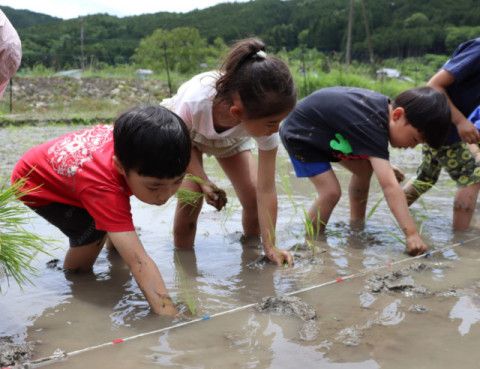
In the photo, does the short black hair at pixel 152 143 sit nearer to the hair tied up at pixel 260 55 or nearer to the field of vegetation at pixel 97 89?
the hair tied up at pixel 260 55

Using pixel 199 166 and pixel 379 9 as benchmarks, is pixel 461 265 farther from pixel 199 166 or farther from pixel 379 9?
pixel 379 9

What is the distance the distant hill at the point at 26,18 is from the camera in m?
48.2

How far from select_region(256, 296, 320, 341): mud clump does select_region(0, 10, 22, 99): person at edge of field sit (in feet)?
4.05

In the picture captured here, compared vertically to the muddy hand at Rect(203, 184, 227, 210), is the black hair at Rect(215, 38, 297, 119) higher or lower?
higher

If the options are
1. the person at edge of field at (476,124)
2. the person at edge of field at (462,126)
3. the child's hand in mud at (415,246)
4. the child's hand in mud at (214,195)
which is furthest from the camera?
the person at edge of field at (476,124)

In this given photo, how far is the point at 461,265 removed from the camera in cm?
235

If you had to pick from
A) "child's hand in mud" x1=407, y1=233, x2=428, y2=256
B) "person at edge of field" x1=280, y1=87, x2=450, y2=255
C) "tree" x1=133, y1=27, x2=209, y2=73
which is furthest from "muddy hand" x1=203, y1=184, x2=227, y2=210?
"tree" x1=133, y1=27, x2=209, y2=73

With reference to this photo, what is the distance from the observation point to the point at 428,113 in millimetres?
2551

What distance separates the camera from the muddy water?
57.7 inches

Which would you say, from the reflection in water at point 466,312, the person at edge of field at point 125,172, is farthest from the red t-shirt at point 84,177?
the reflection in water at point 466,312

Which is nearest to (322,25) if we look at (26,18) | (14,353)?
(26,18)

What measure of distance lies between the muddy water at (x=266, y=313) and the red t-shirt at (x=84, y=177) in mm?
315

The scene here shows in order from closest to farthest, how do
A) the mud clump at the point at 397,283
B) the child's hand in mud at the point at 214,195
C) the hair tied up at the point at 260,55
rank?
the mud clump at the point at 397,283 < the hair tied up at the point at 260,55 < the child's hand in mud at the point at 214,195

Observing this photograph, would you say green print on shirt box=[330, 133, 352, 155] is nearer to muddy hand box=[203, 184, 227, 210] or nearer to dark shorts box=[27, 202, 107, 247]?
muddy hand box=[203, 184, 227, 210]
